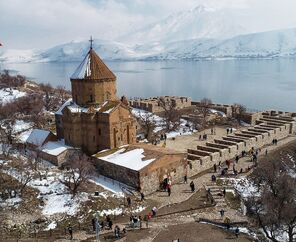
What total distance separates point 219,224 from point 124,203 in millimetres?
6242

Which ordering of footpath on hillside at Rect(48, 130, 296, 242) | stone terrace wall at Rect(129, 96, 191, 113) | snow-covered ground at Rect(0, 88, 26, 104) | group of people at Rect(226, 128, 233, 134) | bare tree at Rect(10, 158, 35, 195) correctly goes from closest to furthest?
footpath on hillside at Rect(48, 130, 296, 242)
bare tree at Rect(10, 158, 35, 195)
group of people at Rect(226, 128, 233, 134)
stone terrace wall at Rect(129, 96, 191, 113)
snow-covered ground at Rect(0, 88, 26, 104)

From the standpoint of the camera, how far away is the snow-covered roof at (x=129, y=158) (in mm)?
26884

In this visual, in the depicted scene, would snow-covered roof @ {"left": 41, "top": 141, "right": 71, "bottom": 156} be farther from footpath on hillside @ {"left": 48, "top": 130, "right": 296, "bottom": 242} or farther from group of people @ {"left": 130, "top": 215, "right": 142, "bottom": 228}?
group of people @ {"left": 130, "top": 215, "right": 142, "bottom": 228}

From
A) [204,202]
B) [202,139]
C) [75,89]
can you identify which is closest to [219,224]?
[204,202]

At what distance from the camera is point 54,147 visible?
104ft

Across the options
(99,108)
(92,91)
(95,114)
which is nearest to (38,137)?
(95,114)

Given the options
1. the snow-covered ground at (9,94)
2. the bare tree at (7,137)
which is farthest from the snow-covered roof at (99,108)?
the snow-covered ground at (9,94)

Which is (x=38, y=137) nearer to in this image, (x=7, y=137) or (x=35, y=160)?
(x=7, y=137)

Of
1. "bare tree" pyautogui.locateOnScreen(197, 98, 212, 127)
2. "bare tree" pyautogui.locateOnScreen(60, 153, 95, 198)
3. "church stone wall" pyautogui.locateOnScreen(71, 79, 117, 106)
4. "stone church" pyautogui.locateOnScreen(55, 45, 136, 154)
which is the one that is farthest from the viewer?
"bare tree" pyautogui.locateOnScreen(197, 98, 212, 127)

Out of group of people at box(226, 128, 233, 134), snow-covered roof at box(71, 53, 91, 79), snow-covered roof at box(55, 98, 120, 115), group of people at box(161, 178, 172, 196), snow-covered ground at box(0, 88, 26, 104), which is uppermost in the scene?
snow-covered roof at box(71, 53, 91, 79)

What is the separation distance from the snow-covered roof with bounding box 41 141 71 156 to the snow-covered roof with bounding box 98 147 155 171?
3584 mm

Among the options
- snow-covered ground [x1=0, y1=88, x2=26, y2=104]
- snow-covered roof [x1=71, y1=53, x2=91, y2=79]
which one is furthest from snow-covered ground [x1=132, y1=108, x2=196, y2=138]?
snow-covered ground [x1=0, y1=88, x2=26, y2=104]

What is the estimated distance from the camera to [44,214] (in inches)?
930

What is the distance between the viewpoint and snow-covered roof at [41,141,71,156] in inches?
1211
